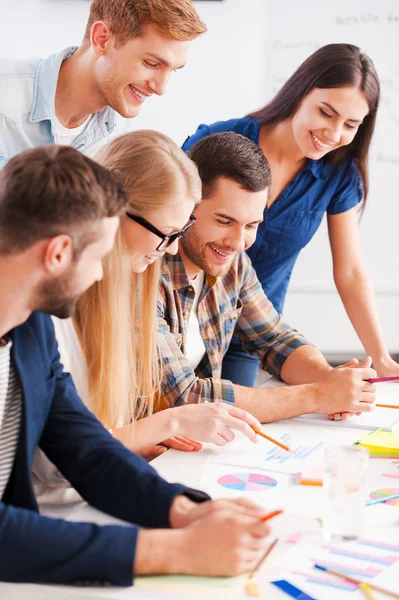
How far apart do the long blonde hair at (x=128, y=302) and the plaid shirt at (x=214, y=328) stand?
4.5 inches

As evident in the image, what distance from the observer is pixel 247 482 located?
4.16 ft

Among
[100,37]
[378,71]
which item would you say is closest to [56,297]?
[100,37]

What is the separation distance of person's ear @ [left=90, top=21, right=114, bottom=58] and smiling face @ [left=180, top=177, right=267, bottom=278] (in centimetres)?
45

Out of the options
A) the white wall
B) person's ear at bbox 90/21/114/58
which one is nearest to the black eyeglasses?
person's ear at bbox 90/21/114/58

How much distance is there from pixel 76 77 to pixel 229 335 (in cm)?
76

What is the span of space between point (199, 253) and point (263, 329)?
384 mm

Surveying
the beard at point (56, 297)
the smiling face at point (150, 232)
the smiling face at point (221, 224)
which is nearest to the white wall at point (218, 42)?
the smiling face at point (221, 224)

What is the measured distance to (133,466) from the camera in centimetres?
115

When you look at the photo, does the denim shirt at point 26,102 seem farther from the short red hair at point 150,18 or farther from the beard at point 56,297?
the beard at point 56,297

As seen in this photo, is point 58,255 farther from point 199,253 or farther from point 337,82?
point 337,82

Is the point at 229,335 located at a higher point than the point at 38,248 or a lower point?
lower

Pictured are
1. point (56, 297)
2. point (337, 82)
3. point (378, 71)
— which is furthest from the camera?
point (378, 71)

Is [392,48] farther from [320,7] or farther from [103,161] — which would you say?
[103,161]

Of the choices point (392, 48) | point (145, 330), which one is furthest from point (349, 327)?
point (145, 330)
